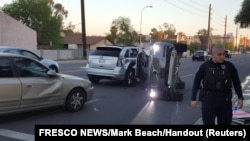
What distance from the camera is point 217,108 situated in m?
5.67

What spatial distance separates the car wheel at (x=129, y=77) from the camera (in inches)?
618

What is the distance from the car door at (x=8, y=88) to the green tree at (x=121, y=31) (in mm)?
93331

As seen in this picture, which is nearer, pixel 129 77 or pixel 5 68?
Result: pixel 5 68

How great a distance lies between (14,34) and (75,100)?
4211 cm

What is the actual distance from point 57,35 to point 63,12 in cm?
3077

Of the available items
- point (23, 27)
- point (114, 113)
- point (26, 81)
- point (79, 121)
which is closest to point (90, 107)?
point (114, 113)

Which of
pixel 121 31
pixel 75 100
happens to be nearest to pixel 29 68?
pixel 75 100

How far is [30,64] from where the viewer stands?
8625 mm

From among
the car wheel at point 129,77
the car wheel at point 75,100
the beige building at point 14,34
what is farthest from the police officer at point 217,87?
the beige building at point 14,34

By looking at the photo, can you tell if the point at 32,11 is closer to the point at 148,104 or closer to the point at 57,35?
the point at 57,35

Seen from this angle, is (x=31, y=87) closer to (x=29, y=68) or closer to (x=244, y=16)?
(x=29, y=68)

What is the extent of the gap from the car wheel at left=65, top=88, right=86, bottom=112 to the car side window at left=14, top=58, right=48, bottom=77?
0.97 m

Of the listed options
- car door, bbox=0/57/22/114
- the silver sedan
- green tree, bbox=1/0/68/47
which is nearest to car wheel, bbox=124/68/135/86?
the silver sedan

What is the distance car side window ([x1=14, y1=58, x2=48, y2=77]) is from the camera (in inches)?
327
